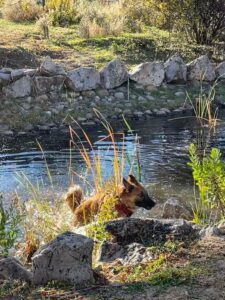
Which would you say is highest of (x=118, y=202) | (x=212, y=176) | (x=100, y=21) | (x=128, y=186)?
(x=100, y=21)

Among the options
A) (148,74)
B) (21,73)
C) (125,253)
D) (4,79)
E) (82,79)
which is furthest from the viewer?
(148,74)

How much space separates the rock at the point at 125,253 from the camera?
14.3 feet

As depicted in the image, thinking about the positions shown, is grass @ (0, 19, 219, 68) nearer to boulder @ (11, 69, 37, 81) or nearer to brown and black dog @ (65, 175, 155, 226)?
boulder @ (11, 69, 37, 81)

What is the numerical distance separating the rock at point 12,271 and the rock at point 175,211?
2895mm

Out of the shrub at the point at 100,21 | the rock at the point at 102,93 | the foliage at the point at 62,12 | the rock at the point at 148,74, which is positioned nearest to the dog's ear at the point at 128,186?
the rock at the point at 102,93

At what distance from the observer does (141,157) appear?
31.9 feet

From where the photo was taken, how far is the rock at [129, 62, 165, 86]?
1354cm

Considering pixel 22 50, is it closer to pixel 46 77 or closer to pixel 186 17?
pixel 46 77

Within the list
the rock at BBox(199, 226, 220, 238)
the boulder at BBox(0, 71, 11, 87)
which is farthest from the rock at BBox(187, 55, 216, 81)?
the rock at BBox(199, 226, 220, 238)

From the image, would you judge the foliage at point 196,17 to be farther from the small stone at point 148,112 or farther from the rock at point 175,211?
the rock at point 175,211

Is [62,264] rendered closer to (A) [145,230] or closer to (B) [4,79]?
(A) [145,230]

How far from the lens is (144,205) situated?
6.46m

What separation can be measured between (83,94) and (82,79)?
31 centimetres

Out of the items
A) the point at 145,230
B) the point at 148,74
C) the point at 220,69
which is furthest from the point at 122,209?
the point at 220,69
